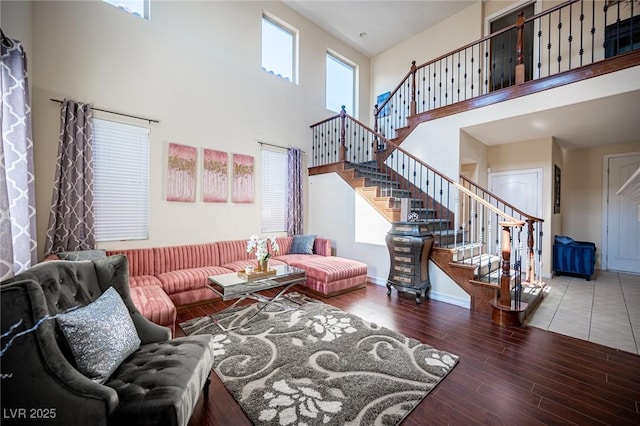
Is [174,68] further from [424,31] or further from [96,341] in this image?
[424,31]

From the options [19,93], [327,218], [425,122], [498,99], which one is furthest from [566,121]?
[19,93]

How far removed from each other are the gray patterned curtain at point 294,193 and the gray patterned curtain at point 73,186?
10.4ft

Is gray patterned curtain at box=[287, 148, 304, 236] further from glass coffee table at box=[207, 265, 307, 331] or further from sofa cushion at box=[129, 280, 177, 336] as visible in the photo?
sofa cushion at box=[129, 280, 177, 336]

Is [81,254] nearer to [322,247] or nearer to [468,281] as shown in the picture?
[322,247]

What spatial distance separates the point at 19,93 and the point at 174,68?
214cm

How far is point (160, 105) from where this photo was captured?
157 inches

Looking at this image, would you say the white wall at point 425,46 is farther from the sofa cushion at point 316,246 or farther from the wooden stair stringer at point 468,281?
the wooden stair stringer at point 468,281

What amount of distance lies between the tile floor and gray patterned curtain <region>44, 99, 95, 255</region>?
18.4 ft

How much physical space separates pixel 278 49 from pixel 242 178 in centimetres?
308

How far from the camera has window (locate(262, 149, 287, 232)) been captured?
524 centimetres

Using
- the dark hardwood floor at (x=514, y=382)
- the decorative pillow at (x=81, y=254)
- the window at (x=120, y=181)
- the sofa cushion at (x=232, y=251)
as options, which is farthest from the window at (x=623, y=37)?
the decorative pillow at (x=81, y=254)

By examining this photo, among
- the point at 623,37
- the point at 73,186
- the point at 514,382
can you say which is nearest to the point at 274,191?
the point at 73,186

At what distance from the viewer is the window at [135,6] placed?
3713 millimetres

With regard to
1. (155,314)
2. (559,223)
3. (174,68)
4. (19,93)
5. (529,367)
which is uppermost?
(174,68)
